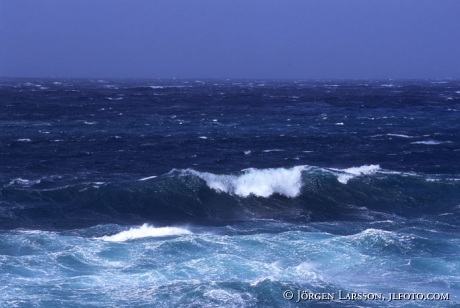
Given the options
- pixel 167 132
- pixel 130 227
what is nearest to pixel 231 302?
pixel 130 227

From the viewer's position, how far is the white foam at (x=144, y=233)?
96.0 ft

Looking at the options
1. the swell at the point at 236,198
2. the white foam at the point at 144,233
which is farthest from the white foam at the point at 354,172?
the white foam at the point at 144,233

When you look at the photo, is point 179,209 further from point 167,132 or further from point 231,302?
point 167,132

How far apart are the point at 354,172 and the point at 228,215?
12.5 metres

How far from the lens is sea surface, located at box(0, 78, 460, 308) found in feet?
72.9

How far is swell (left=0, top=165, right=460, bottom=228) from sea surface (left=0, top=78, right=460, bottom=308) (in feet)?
0.41

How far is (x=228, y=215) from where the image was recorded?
34688 mm

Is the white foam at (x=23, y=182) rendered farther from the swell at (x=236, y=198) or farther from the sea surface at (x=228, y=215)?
the sea surface at (x=228, y=215)

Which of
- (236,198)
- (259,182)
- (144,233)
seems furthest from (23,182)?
(259,182)

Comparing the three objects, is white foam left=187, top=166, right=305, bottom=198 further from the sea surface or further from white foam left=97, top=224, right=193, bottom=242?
white foam left=97, top=224, right=193, bottom=242

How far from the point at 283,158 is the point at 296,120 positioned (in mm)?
26562

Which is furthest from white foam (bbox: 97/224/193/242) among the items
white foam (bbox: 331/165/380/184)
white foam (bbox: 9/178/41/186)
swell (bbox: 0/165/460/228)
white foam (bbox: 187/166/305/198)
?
white foam (bbox: 331/165/380/184)

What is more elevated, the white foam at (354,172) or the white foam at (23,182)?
the white foam at (354,172)

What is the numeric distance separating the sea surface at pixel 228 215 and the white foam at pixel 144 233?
102 mm
